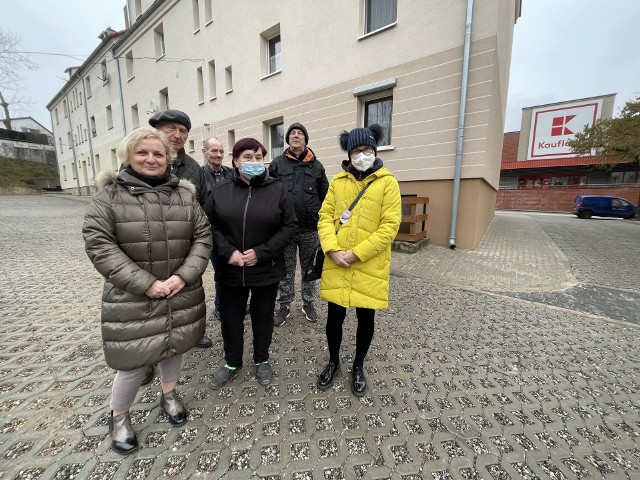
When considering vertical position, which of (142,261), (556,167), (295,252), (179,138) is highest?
(556,167)

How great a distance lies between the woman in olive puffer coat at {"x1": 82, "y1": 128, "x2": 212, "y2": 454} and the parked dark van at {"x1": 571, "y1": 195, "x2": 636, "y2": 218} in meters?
26.1

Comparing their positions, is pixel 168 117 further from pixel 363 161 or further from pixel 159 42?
pixel 159 42

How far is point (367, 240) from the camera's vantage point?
2.11 metres

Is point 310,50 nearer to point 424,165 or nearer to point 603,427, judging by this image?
point 424,165

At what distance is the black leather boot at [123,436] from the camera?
1.71 meters

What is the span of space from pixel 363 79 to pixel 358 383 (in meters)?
8.41

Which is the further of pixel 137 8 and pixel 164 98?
pixel 137 8

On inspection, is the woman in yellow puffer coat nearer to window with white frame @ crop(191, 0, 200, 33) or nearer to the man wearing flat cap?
the man wearing flat cap

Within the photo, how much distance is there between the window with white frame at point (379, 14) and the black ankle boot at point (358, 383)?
29.0ft

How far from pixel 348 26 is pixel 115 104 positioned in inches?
794

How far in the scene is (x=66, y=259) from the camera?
239 inches

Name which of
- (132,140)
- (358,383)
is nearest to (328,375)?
(358,383)

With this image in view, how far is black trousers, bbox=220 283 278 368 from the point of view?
7.41ft

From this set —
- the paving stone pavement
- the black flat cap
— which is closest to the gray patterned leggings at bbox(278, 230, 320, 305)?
the paving stone pavement
